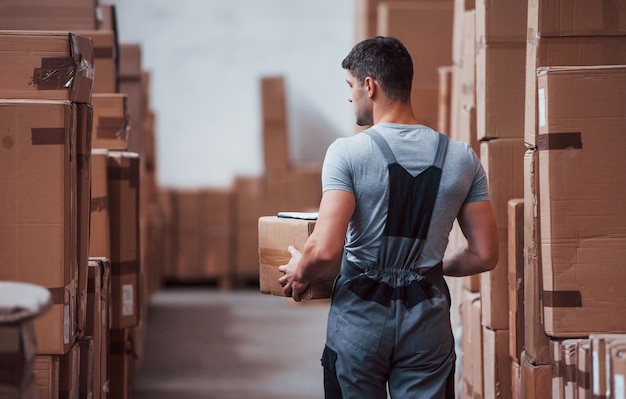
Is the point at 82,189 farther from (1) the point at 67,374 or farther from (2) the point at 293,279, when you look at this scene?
(2) the point at 293,279

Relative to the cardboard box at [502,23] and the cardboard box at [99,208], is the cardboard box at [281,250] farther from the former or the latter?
the cardboard box at [502,23]

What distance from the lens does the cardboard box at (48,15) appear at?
3918mm

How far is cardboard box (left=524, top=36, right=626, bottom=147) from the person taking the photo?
2854mm

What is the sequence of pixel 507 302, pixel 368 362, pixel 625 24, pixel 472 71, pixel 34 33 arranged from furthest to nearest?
pixel 472 71 → pixel 507 302 → pixel 625 24 → pixel 34 33 → pixel 368 362

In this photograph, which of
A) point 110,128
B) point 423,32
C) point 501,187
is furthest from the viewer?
point 423,32

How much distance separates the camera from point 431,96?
5461 mm

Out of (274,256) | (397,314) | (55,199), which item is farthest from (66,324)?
(397,314)

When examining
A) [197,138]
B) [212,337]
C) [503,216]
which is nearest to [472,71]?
[503,216]

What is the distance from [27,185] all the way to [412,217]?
1036mm

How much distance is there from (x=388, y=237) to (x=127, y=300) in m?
1.56

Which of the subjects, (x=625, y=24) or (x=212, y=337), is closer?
(x=625, y=24)

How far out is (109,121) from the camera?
3.89 m

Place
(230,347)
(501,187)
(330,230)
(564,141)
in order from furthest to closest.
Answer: (230,347) < (501,187) < (564,141) < (330,230)

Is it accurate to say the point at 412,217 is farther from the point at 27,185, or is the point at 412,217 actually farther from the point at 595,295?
the point at 27,185
